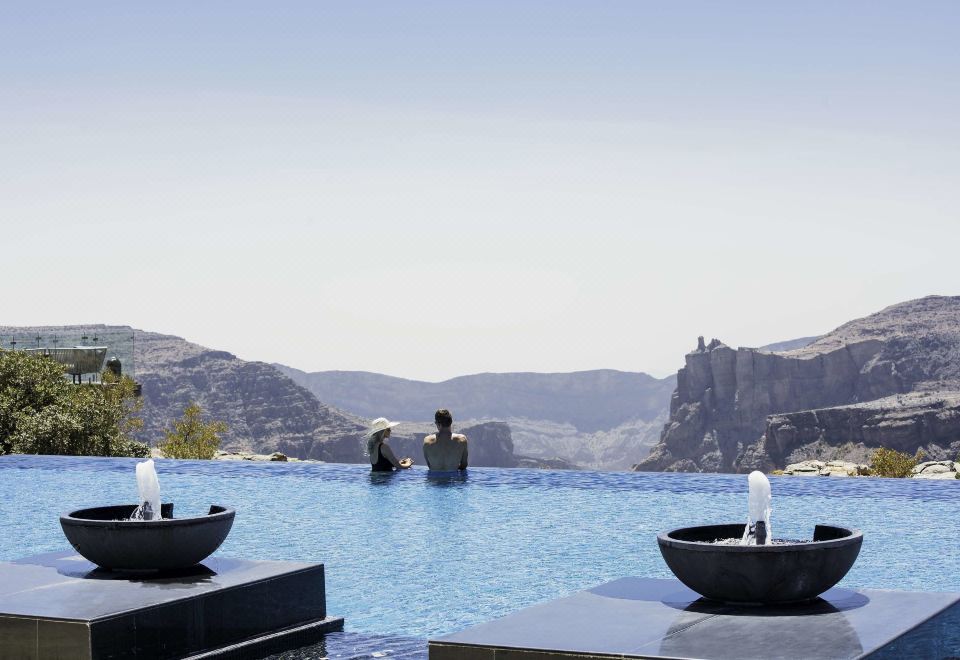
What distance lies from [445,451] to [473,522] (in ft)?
11.8

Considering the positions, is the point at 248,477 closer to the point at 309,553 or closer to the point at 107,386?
the point at 309,553

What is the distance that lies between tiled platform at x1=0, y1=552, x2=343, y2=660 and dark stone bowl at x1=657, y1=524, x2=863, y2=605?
237 centimetres

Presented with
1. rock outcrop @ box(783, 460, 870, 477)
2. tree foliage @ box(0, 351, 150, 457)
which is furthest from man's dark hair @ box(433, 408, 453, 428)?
rock outcrop @ box(783, 460, 870, 477)

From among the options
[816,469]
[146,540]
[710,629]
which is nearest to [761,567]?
[710,629]

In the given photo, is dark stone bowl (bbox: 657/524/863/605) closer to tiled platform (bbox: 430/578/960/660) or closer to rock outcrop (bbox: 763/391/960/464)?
tiled platform (bbox: 430/578/960/660)

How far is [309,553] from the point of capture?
11.2 metres

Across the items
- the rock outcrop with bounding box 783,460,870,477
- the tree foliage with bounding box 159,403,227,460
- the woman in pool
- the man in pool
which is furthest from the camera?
the tree foliage with bounding box 159,403,227,460

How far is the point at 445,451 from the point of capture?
53.7ft

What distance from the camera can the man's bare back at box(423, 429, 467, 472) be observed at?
16.4m

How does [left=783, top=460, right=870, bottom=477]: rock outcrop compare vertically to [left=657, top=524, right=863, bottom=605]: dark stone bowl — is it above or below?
below

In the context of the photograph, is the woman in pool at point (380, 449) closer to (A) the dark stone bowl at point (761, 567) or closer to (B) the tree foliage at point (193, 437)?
(A) the dark stone bowl at point (761, 567)

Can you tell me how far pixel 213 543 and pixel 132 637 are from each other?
2.97ft

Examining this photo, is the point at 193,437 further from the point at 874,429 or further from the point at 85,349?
the point at 874,429

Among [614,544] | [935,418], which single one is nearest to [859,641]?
[614,544]
